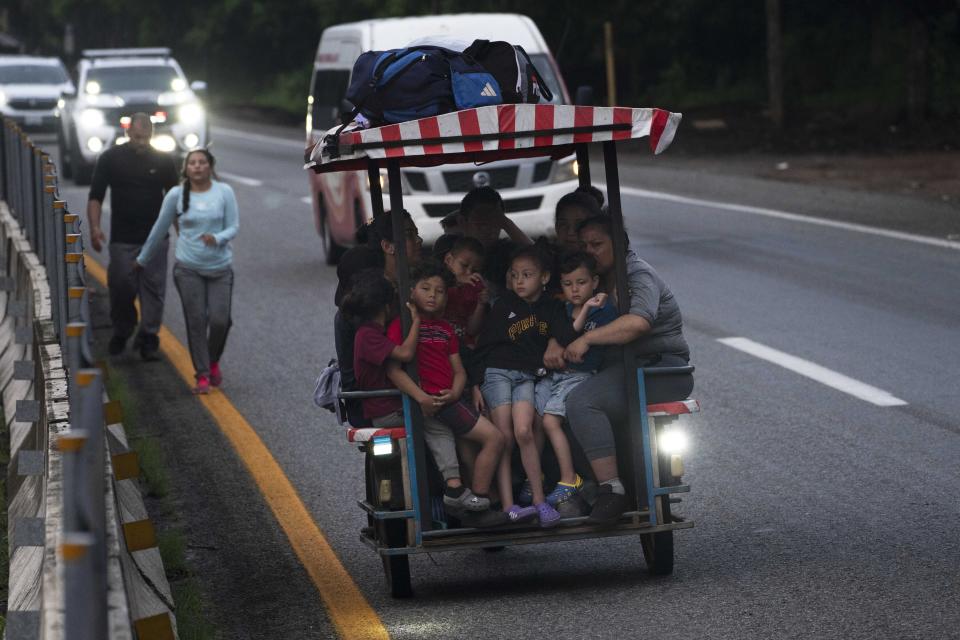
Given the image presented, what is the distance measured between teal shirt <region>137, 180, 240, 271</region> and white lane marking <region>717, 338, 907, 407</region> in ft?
12.2

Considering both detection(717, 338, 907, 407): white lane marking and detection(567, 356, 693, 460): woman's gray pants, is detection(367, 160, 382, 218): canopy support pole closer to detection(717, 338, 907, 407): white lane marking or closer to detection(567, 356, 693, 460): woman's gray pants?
detection(567, 356, 693, 460): woman's gray pants

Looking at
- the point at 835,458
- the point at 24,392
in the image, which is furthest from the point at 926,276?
the point at 24,392

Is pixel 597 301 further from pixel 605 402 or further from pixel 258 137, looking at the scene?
pixel 258 137

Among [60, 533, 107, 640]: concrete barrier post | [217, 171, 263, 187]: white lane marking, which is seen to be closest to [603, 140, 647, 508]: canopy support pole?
[60, 533, 107, 640]: concrete barrier post

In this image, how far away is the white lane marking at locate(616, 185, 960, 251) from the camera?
18.5 metres

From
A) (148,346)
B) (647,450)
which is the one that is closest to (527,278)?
(647,450)

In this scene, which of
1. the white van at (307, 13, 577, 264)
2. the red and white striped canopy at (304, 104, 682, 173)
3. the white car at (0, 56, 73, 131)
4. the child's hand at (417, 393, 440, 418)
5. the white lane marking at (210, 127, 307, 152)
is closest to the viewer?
the red and white striped canopy at (304, 104, 682, 173)

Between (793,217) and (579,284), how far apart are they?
47.7 ft

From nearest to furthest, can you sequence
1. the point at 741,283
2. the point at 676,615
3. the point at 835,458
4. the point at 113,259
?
the point at 676,615
the point at 835,458
the point at 113,259
the point at 741,283

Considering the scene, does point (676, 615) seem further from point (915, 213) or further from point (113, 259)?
point (915, 213)

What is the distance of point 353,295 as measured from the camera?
22.7 feet

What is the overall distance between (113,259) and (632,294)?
7.06 m

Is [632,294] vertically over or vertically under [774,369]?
over

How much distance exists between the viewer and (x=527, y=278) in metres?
7.02
